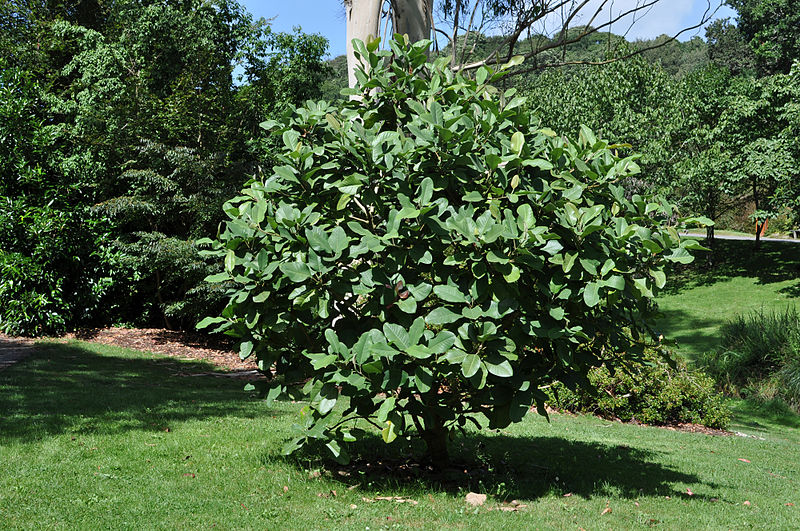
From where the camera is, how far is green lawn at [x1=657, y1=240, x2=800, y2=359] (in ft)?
69.1

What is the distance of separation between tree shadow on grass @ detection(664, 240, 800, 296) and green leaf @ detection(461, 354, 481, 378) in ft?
81.6

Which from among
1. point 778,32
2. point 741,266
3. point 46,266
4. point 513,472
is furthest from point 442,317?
point 778,32

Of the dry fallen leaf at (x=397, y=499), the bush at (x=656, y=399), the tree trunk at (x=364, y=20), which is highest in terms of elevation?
the tree trunk at (x=364, y=20)

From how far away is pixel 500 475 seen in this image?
486cm

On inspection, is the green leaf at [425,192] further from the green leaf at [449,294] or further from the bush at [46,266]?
the bush at [46,266]

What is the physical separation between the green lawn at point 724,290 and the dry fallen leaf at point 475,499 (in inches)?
582

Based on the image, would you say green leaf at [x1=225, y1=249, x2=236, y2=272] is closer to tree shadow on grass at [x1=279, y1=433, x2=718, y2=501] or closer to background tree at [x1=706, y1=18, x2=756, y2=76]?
tree shadow on grass at [x1=279, y1=433, x2=718, y2=501]

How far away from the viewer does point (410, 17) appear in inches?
255

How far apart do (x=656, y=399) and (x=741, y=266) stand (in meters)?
22.5

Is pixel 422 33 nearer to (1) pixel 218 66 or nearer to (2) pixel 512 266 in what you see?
(2) pixel 512 266

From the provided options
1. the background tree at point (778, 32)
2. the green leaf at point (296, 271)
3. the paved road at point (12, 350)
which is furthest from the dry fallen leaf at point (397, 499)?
the background tree at point (778, 32)

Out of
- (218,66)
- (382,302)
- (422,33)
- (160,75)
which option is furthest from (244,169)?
(382,302)

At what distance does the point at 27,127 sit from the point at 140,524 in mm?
12375

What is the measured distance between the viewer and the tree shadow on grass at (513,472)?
452 cm
